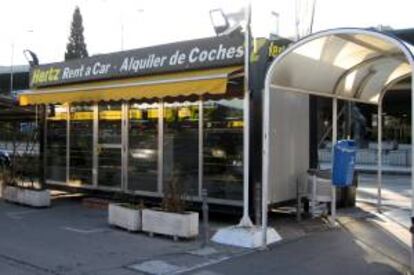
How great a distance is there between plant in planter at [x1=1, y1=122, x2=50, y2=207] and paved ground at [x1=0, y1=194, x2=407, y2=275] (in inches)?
79.9

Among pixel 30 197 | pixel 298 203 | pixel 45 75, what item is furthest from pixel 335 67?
pixel 45 75

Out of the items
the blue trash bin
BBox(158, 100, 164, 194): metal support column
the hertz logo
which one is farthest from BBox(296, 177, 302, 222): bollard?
the hertz logo

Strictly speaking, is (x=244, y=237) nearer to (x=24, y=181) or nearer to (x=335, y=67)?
(x=335, y=67)

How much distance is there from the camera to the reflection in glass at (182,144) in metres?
13.2

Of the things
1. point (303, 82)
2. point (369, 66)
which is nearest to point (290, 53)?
point (303, 82)

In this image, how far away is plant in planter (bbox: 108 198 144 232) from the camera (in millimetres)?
11141

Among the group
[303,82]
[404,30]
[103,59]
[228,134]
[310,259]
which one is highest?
[404,30]

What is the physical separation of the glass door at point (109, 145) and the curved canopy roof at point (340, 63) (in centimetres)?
538

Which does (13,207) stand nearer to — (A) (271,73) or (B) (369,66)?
(A) (271,73)

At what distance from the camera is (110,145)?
1543cm

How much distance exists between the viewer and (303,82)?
11148 mm

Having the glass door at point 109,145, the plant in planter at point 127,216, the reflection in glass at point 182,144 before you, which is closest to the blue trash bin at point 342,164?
the reflection in glass at point 182,144

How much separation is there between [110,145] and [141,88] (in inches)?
117

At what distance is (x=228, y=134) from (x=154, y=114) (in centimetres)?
229
